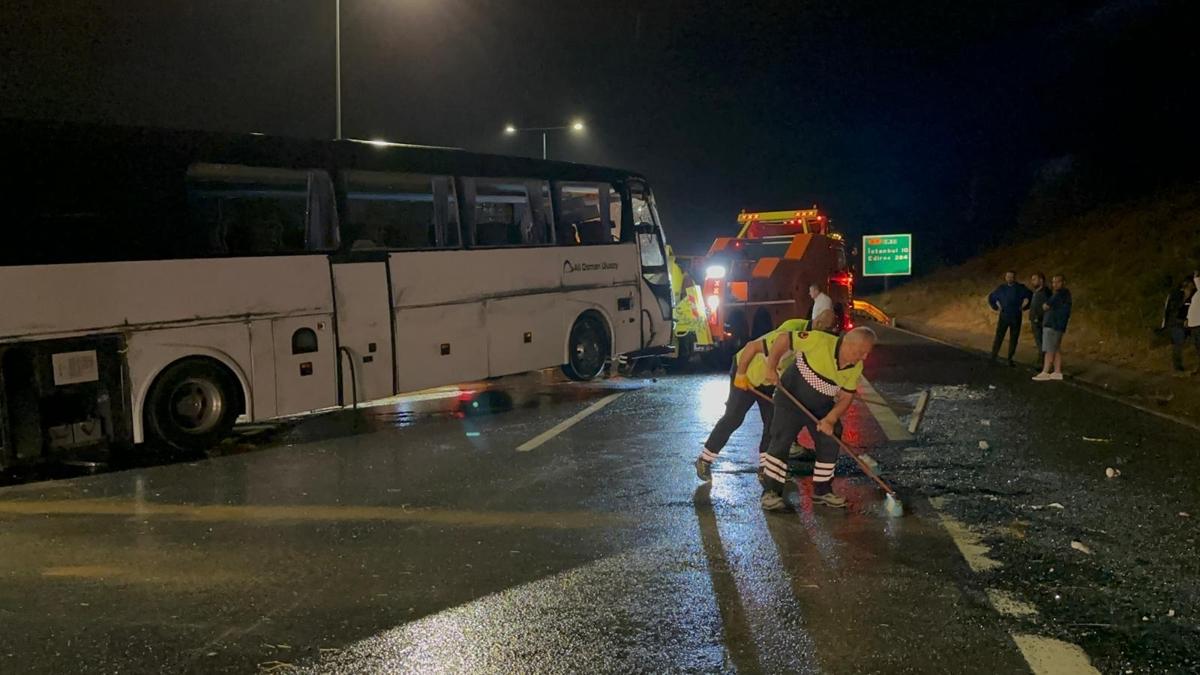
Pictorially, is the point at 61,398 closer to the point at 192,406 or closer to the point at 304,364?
the point at 192,406

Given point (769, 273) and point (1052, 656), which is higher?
point (769, 273)

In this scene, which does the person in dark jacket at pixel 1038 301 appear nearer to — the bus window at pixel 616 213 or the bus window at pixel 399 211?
the bus window at pixel 616 213

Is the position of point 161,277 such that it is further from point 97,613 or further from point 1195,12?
point 1195,12

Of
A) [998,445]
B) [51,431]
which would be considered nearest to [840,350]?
[998,445]

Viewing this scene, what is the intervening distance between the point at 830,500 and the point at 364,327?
240 inches

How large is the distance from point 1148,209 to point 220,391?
31.5 meters

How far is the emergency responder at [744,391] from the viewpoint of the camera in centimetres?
745

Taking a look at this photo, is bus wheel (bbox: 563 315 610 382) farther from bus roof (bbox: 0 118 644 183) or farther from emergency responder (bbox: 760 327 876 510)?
emergency responder (bbox: 760 327 876 510)

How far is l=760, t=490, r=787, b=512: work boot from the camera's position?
7.01 meters

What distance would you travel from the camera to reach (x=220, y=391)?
32.3ft

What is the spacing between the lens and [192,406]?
9727mm

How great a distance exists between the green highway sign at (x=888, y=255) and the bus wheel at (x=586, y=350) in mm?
28898

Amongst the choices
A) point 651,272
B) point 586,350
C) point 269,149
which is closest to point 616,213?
point 651,272

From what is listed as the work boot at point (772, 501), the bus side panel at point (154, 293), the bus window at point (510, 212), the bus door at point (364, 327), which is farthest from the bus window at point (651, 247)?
the work boot at point (772, 501)
